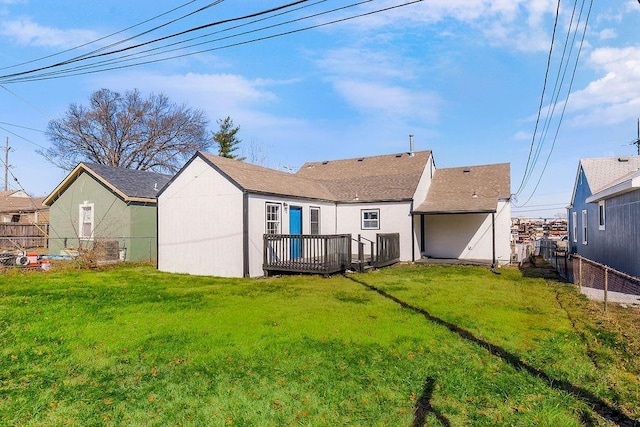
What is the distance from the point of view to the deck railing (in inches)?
483

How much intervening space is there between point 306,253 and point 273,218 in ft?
6.27

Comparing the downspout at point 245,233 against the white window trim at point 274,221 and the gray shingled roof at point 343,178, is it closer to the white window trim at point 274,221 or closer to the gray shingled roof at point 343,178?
the gray shingled roof at point 343,178

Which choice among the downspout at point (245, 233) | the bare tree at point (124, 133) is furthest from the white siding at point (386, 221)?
the bare tree at point (124, 133)

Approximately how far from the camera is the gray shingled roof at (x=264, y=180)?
12695 mm

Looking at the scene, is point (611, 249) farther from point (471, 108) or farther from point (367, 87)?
point (367, 87)

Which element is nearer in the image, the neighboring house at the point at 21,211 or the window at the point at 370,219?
the window at the point at 370,219

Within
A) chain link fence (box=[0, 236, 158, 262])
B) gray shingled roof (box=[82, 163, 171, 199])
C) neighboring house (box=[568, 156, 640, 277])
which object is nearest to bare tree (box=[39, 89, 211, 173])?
gray shingled roof (box=[82, 163, 171, 199])

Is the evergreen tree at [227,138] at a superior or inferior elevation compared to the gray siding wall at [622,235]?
superior

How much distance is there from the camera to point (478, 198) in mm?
16719

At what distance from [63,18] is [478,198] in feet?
57.6

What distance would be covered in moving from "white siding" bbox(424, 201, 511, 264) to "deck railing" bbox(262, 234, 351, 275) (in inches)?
262

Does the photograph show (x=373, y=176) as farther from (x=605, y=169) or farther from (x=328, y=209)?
(x=605, y=169)

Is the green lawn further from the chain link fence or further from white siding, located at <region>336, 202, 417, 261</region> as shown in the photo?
the chain link fence

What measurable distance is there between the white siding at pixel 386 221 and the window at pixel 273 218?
4.91 metres
